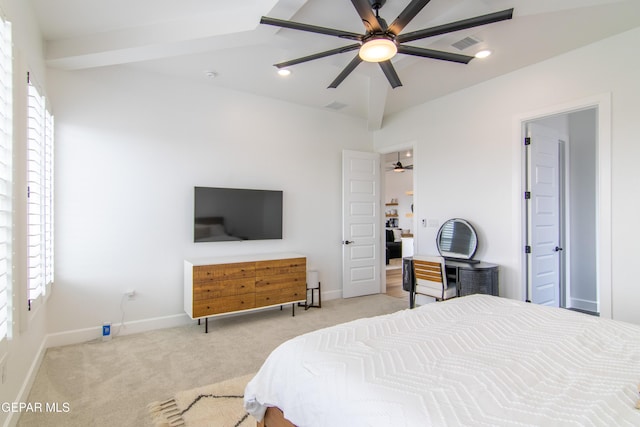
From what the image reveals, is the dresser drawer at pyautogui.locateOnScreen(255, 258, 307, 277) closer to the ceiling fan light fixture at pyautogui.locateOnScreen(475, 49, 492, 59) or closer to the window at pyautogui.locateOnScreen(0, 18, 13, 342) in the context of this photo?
the window at pyautogui.locateOnScreen(0, 18, 13, 342)

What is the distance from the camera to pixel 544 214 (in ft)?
12.6

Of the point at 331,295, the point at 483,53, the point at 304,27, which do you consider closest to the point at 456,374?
the point at 304,27

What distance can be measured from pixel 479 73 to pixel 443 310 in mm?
2945

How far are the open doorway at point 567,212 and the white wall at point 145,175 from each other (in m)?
3.06

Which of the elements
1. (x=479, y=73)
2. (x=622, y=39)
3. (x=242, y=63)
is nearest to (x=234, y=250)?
(x=242, y=63)

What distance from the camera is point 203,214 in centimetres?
387

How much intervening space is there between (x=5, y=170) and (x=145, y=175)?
1.84 meters

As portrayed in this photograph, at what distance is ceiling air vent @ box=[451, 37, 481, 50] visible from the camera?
2866mm

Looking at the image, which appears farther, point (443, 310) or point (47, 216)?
point (47, 216)

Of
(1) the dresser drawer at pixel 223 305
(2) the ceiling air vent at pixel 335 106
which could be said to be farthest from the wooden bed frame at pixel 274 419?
(2) the ceiling air vent at pixel 335 106

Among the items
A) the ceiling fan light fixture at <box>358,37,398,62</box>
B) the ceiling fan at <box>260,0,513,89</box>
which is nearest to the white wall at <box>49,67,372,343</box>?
the ceiling fan at <box>260,0,513,89</box>

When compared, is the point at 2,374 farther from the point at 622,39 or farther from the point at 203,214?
the point at 622,39

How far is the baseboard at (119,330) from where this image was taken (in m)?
3.17

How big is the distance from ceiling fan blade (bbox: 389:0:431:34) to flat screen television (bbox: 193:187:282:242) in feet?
8.95
